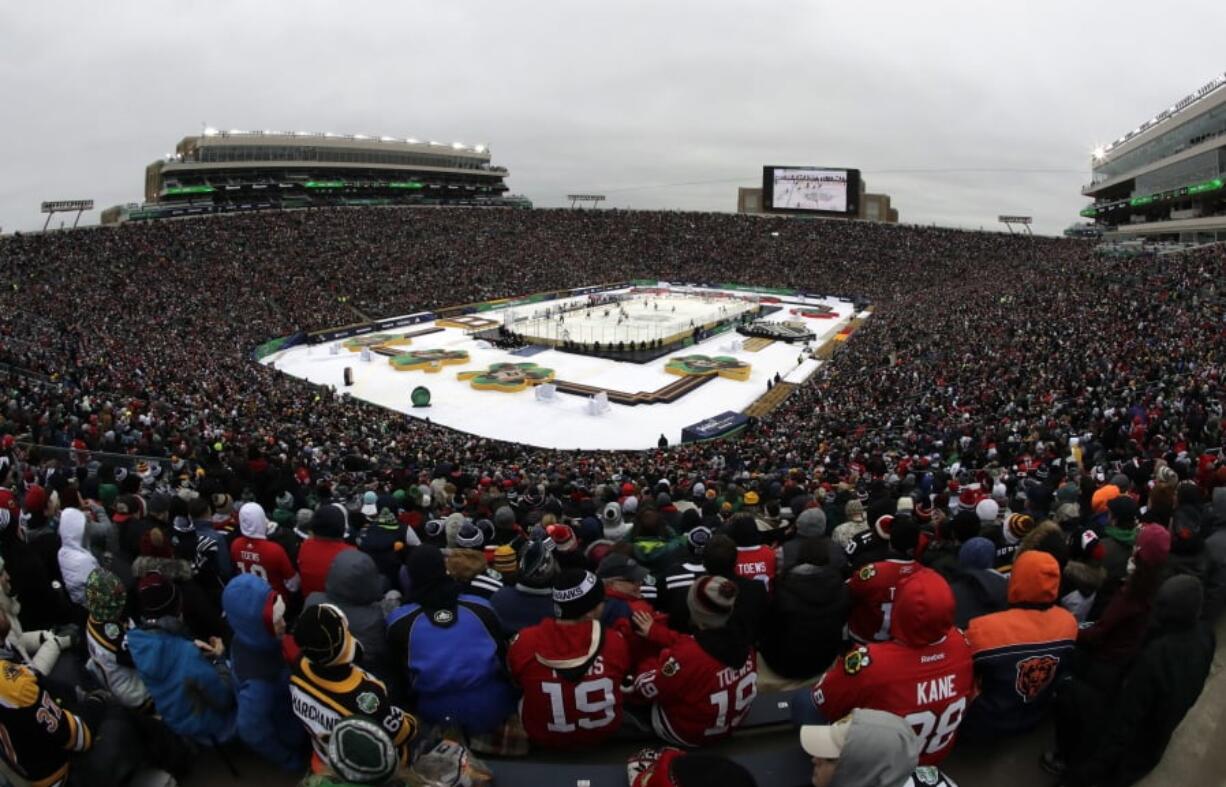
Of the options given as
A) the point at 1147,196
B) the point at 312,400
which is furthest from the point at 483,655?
the point at 1147,196

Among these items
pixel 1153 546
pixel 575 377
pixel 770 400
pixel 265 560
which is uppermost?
pixel 1153 546

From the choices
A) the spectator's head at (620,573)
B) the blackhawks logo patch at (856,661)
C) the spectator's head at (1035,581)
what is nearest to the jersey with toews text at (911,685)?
the blackhawks logo patch at (856,661)

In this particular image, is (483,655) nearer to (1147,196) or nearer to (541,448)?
(541,448)

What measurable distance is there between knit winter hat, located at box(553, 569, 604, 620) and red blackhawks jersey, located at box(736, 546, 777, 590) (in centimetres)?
181

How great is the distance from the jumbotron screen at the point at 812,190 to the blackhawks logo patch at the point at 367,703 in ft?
286

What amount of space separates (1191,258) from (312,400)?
124ft

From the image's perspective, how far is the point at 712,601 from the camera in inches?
145

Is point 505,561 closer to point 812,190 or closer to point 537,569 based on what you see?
point 537,569

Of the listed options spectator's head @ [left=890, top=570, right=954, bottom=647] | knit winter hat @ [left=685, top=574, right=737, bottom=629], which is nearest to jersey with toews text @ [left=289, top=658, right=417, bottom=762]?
knit winter hat @ [left=685, top=574, right=737, bottom=629]

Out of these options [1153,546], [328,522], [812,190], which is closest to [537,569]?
[328,522]

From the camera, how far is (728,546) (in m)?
4.39

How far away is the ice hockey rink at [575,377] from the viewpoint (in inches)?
1062

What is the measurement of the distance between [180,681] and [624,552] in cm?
302

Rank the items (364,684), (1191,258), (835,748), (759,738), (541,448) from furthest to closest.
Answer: (1191,258) < (541,448) < (759,738) < (364,684) < (835,748)
